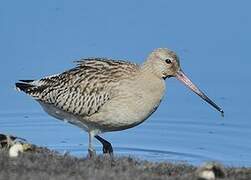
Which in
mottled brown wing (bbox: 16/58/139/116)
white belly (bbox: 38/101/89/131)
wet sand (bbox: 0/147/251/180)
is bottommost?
wet sand (bbox: 0/147/251/180)

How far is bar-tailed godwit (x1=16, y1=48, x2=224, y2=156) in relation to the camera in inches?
484

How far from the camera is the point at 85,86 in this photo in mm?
12719

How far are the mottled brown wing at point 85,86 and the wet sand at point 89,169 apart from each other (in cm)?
217

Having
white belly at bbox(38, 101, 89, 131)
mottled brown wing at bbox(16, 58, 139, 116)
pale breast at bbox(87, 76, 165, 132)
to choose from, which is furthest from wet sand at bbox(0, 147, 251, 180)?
white belly at bbox(38, 101, 89, 131)

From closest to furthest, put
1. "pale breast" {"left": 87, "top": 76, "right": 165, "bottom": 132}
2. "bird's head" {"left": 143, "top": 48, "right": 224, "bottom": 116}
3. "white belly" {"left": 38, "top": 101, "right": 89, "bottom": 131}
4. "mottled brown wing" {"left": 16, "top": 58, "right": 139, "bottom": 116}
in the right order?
"pale breast" {"left": 87, "top": 76, "right": 165, "bottom": 132} < "mottled brown wing" {"left": 16, "top": 58, "right": 139, "bottom": 116} < "bird's head" {"left": 143, "top": 48, "right": 224, "bottom": 116} < "white belly" {"left": 38, "top": 101, "right": 89, "bottom": 131}

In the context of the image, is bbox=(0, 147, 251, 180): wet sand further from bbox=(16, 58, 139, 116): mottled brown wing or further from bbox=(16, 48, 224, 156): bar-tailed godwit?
bbox=(16, 58, 139, 116): mottled brown wing

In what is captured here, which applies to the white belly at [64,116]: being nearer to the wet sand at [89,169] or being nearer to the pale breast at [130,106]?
the pale breast at [130,106]

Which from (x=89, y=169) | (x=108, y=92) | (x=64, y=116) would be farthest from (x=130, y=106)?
(x=89, y=169)

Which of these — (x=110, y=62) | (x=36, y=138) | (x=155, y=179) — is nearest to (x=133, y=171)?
(x=155, y=179)

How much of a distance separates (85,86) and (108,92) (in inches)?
16.5

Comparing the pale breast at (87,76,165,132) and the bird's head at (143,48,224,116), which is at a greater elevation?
the bird's head at (143,48,224,116)

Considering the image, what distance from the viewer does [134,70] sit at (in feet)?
41.8

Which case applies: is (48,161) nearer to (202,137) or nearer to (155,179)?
(155,179)

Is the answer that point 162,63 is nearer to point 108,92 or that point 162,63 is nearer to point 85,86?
point 108,92
